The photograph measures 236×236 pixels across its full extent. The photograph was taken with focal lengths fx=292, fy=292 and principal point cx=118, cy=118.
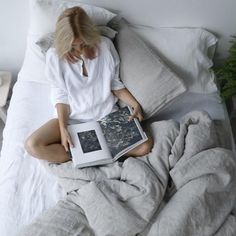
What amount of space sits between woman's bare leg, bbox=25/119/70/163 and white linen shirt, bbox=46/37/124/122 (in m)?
0.13

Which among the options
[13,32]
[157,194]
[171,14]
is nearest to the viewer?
[157,194]

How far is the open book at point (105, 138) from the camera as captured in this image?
48.6 inches

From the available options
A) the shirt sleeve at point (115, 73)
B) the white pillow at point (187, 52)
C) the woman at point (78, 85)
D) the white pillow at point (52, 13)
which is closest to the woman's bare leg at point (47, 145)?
the woman at point (78, 85)

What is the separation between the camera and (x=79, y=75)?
1370mm

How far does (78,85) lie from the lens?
138 cm

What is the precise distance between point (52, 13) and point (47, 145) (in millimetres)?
651

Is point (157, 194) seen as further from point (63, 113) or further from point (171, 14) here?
point (171, 14)

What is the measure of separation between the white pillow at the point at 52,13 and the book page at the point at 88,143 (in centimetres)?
51

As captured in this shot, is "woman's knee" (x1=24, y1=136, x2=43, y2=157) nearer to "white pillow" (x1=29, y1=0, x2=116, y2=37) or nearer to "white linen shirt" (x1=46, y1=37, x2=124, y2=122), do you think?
"white linen shirt" (x1=46, y1=37, x2=124, y2=122)

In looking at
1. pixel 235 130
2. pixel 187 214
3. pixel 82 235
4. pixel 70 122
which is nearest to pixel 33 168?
pixel 70 122

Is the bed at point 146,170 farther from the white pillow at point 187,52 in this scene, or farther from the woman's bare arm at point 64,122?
the woman's bare arm at point 64,122

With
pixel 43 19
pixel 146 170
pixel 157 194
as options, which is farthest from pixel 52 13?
pixel 157 194

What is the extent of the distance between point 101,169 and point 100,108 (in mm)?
314

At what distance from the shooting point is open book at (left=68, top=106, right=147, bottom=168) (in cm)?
123
